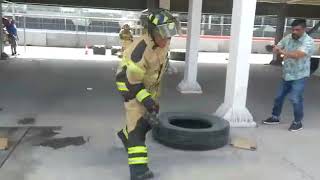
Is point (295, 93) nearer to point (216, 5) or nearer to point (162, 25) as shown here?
point (162, 25)

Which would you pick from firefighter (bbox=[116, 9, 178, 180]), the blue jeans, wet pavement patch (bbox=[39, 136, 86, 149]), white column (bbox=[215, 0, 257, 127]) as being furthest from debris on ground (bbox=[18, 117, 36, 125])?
the blue jeans

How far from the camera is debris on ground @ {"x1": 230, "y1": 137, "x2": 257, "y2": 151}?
4.84 metres

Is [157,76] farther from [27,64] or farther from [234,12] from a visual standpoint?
[27,64]

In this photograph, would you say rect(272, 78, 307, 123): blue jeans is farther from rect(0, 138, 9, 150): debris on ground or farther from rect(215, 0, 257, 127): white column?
rect(0, 138, 9, 150): debris on ground

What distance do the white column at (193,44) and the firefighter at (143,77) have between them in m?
4.31

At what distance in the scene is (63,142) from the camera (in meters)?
4.73

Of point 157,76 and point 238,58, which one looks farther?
point 238,58

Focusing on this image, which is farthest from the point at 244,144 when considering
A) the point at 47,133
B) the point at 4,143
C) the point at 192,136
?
the point at 4,143

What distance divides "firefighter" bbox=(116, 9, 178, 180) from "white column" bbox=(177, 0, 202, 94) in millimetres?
4313

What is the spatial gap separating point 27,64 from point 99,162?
8.79 meters

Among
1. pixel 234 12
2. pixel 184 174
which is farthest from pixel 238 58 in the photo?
pixel 184 174

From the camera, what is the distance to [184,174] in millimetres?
3938

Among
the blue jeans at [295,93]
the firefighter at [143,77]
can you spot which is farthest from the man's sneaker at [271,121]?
the firefighter at [143,77]

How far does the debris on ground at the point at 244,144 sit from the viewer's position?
191 inches
